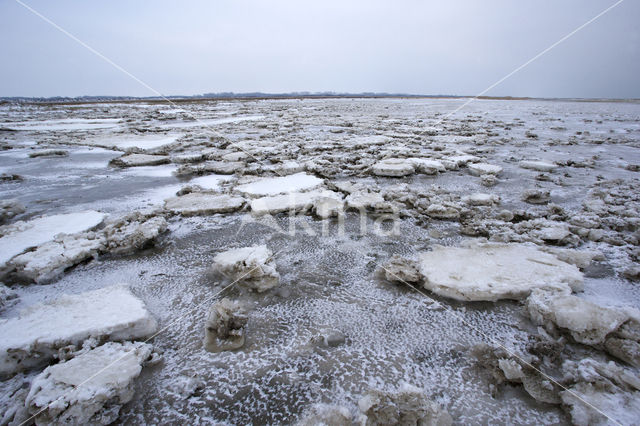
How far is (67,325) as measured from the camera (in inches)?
49.5

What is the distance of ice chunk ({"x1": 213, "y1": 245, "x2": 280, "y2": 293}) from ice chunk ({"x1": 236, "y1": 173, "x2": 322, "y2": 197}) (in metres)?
1.21

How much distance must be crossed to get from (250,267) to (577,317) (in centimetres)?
159

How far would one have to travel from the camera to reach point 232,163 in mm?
4211

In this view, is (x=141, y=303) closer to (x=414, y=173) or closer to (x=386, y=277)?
(x=386, y=277)

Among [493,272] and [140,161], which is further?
[140,161]

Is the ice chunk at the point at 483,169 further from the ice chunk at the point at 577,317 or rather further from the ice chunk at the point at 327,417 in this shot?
the ice chunk at the point at 327,417

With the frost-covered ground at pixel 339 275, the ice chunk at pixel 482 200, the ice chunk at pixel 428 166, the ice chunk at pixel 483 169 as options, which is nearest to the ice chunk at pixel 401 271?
the frost-covered ground at pixel 339 275

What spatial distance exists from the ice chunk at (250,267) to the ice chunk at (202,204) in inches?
35.6

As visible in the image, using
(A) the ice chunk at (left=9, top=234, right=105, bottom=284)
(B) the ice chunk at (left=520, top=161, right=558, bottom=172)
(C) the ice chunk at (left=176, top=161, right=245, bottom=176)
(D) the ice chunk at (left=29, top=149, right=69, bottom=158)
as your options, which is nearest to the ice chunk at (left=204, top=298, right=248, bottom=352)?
(A) the ice chunk at (left=9, top=234, right=105, bottom=284)

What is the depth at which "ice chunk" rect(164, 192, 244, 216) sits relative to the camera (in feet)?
8.66

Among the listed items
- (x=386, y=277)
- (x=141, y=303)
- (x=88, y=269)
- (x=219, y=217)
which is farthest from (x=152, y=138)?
(x=386, y=277)

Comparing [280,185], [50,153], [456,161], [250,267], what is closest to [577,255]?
[250,267]

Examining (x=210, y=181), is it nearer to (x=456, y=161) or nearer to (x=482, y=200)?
(x=482, y=200)

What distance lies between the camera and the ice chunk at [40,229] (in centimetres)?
191
